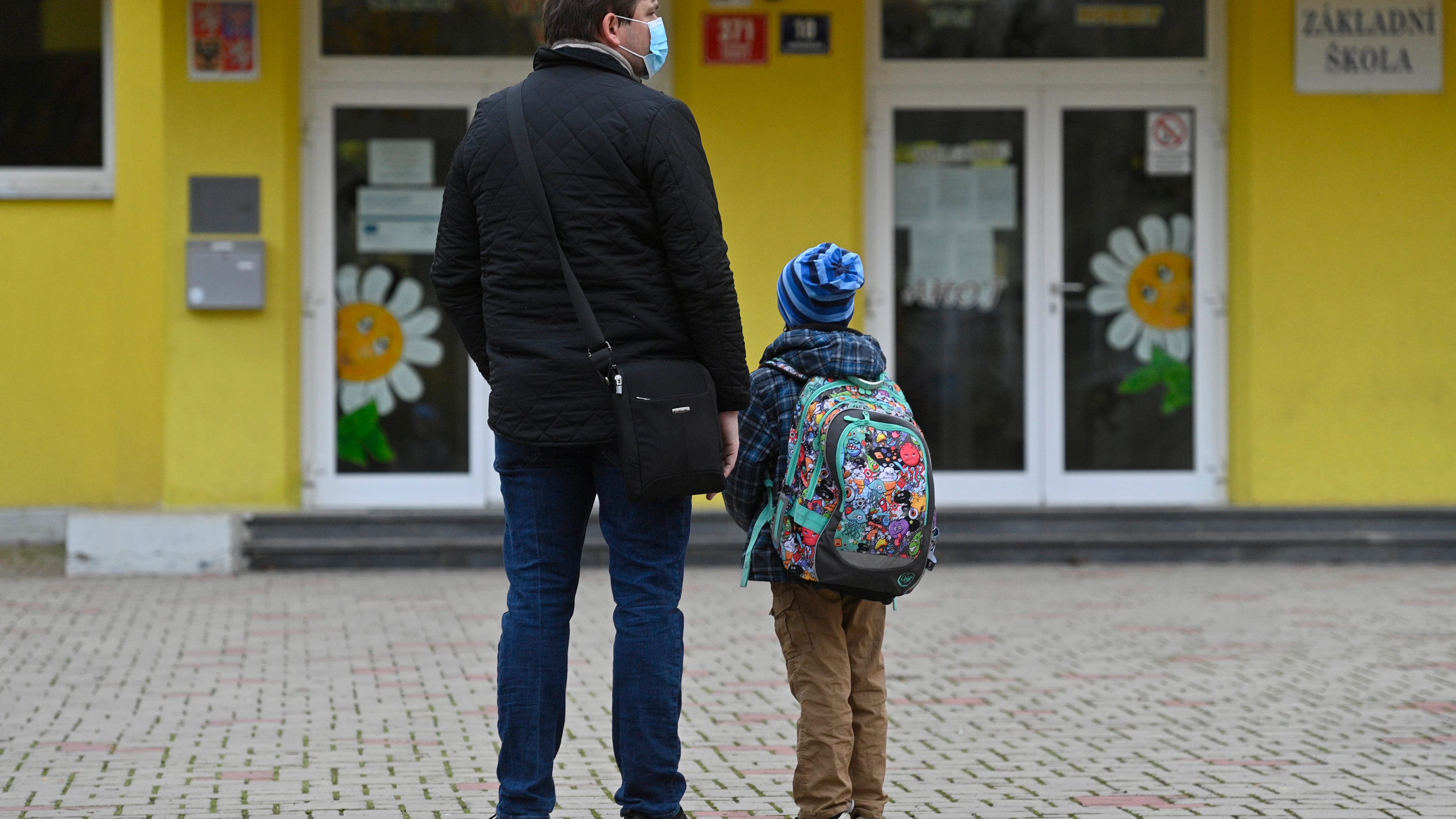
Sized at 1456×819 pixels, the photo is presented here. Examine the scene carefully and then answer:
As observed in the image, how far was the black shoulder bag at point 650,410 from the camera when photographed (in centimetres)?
353

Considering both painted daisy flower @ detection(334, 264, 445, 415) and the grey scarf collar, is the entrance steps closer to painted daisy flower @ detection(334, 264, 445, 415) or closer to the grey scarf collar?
painted daisy flower @ detection(334, 264, 445, 415)

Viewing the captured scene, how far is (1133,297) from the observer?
9953 mm

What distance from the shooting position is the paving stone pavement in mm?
4562

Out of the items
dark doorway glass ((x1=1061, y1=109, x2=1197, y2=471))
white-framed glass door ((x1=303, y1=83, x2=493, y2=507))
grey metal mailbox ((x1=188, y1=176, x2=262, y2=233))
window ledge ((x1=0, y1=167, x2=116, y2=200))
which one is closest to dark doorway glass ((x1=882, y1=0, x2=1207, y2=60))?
dark doorway glass ((x1=1061, y1=109, x2=1197, y2=471))

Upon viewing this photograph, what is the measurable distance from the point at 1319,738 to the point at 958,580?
142 inches

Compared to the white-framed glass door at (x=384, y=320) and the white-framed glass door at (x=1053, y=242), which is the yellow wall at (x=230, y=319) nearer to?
the white-framed glass door at (x=384, y=320)

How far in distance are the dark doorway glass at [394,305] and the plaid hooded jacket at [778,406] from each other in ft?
19.3

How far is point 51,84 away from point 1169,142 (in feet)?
21.1

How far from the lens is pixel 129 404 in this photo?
9875mm

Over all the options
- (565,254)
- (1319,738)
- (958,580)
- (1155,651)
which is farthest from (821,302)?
(958,580)

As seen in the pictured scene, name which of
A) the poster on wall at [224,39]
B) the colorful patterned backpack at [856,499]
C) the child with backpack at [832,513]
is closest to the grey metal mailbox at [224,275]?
the poster on wall at [224,39]

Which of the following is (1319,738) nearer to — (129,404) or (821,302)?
(821,302)

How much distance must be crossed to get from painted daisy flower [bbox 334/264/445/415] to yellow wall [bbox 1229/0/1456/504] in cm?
464

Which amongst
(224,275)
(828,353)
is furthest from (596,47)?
(224,275)
